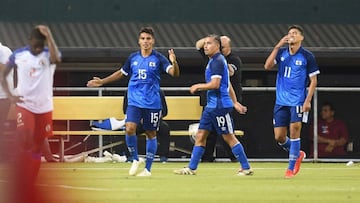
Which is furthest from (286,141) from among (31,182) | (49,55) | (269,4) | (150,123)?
(31,182)

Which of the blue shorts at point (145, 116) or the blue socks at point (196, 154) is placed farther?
the blue socks at point (196, 154)

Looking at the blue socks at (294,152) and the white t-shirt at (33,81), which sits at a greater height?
the white t-shirt at (33,81)

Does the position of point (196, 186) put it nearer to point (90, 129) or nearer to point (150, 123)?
point (150, 123)

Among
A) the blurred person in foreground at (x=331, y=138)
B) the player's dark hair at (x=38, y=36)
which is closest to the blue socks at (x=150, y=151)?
the player's dark hair at (x=38, y=36)

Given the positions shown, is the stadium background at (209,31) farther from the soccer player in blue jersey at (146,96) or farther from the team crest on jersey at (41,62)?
the team crest on jersey at (41,62)

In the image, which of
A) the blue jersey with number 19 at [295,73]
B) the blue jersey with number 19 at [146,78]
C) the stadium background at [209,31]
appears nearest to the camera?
the blue jersey with number 19 at [295,73]

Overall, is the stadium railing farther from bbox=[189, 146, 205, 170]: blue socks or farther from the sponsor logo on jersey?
the sponsor logo on jersey

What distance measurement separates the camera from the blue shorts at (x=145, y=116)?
44.9ft

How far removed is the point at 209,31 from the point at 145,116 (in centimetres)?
987

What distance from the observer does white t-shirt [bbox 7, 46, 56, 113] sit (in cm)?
950

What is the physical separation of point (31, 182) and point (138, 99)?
1083 cm

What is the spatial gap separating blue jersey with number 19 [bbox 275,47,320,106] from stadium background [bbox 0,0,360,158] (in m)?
7.33

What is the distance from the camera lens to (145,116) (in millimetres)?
13742

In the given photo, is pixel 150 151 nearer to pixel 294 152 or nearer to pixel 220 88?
pixel 220 88
